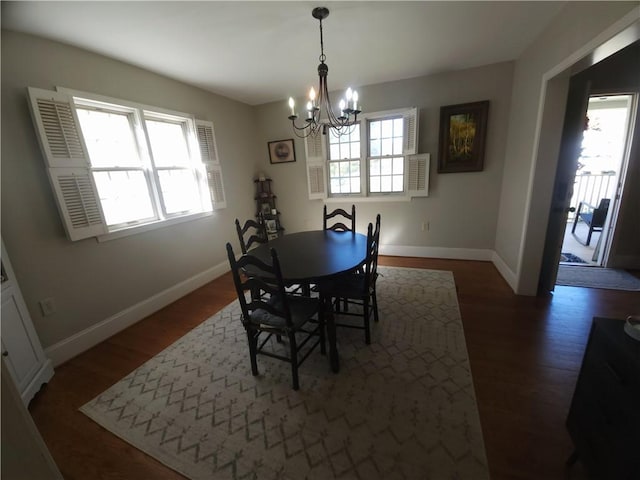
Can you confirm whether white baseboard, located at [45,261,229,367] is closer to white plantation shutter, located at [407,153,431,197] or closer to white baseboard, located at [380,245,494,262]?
white baseboard, located at [380,245,494,262]

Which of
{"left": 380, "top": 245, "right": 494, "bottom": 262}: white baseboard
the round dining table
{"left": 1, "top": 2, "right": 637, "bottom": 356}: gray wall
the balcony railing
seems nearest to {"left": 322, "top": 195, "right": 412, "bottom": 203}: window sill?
{"left": 1, "top": 2, "right": 637, "bottom": 356}: gray wall

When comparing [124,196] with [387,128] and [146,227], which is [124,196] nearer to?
[146,227]

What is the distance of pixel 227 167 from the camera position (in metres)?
3.87

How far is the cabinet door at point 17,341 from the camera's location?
5.36 feet

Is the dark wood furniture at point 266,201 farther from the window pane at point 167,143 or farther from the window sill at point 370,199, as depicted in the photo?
the window pane at point 167,143

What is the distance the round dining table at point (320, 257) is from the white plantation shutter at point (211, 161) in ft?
5.42

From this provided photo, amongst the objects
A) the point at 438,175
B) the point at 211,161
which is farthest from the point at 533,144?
the point at 211,161

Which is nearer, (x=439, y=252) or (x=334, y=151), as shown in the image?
(x=439, y=252)

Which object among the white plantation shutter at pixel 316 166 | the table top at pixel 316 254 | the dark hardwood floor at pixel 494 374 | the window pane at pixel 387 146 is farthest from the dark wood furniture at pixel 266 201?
the window pane at pixel 387 146

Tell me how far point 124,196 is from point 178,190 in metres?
0.65

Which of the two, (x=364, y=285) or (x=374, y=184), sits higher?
(x=374, y=184)

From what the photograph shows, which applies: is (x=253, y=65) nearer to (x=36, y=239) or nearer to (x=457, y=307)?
(x=36, y=239)

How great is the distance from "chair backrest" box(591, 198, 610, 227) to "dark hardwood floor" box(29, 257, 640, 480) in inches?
70.1

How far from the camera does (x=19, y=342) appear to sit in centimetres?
173
